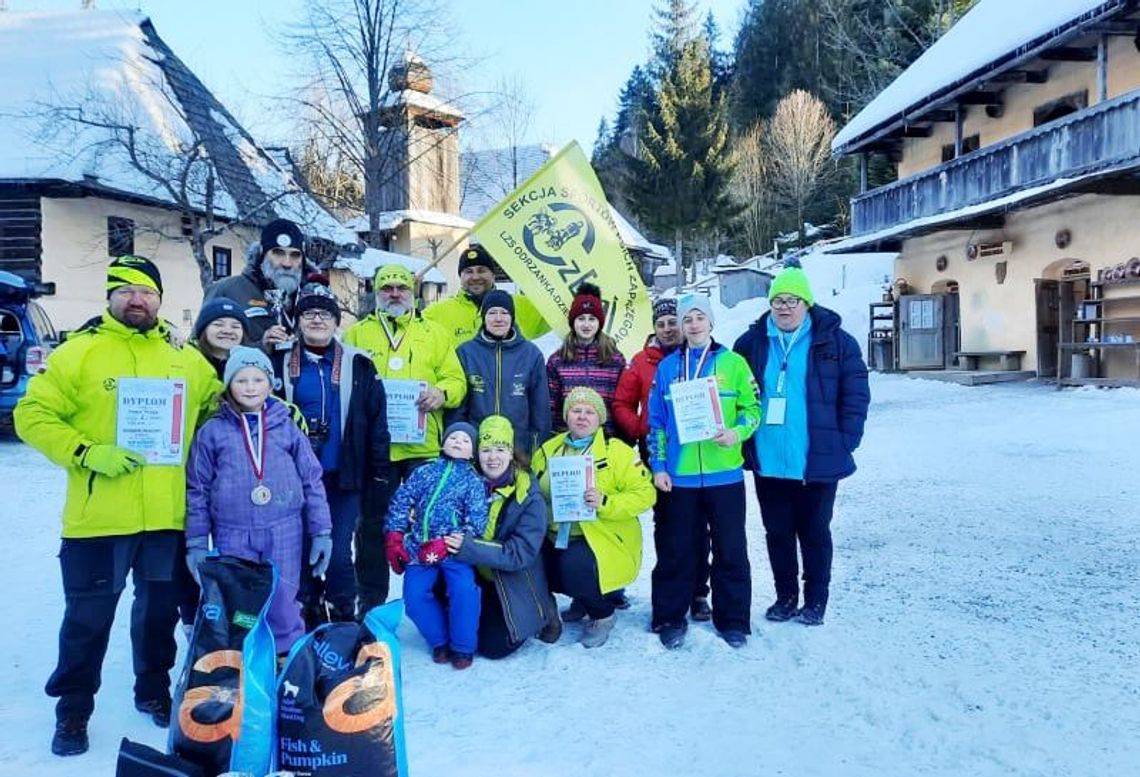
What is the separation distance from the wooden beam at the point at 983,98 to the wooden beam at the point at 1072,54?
283 cm

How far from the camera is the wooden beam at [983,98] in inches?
750

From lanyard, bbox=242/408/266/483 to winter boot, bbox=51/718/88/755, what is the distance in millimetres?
1144

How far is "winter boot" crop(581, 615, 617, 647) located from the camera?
428 centimetres

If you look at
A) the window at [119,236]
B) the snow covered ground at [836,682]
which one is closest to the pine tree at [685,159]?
the window at [119,236]

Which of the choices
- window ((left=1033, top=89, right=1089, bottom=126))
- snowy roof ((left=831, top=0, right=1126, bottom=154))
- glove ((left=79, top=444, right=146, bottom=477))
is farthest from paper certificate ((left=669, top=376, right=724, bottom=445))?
window ((left=1033, top=89, right=1089, bottom=126))

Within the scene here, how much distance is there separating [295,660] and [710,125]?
125 ft

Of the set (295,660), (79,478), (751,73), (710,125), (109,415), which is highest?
(751,73)

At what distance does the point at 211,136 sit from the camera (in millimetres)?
21031

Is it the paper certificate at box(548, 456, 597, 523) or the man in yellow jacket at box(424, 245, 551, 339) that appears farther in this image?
the man in yellow jacket at box(424, 245, 551, 339)

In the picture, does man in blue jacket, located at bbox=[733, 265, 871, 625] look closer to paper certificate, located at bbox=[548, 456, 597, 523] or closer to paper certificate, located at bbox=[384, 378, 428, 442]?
paper certificate, located at bbox=[548, 456, 597, 523]

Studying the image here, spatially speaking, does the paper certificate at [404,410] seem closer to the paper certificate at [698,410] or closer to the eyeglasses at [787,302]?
A: the paper certificate at [698,410]

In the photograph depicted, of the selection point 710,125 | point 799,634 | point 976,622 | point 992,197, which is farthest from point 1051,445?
point 710,125

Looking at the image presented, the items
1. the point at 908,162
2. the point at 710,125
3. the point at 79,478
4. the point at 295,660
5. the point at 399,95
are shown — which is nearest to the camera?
the point at 295,660

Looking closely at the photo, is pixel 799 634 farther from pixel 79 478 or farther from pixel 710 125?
pixel 710 125
